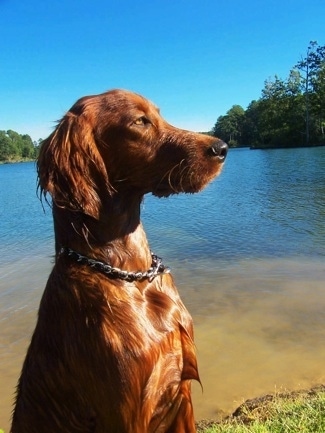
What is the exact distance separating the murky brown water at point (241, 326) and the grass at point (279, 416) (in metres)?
0.34

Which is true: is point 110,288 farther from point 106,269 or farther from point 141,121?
point 141,121

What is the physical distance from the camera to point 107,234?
2.58 metres

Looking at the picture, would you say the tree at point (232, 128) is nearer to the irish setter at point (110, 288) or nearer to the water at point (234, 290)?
the water at point (234, 290)

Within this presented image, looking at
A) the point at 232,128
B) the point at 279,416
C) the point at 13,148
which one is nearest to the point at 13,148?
the point at 13,148

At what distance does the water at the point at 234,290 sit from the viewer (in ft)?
17.4

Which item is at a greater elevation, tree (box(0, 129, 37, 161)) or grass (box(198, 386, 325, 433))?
tree (box(0, 129, 37, 161))

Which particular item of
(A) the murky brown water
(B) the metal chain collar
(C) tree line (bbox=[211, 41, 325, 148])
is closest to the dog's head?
(B) the metal chain collar

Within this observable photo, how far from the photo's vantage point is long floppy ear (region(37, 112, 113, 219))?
2428 mm

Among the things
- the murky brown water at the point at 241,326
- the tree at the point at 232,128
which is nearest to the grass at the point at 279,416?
the murky brown water at the point at 241,326

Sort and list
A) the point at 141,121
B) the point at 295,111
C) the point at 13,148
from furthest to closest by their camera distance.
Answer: the point at 13,148, the point at 295,111, the point at 141,121

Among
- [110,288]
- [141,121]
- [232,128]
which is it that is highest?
[232,128]

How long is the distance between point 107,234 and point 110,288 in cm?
31

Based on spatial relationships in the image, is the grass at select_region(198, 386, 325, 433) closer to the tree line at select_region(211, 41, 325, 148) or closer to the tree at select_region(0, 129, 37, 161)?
the tree line at select_region(211, 41, 325, 148)

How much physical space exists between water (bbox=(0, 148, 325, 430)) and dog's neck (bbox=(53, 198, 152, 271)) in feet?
3.97
